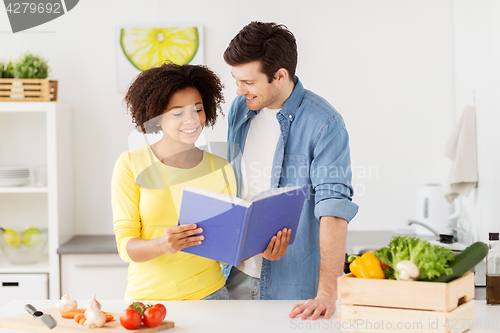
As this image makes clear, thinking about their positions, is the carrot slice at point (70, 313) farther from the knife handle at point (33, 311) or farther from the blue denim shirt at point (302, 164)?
the blue denim shirt at point (302, 164)

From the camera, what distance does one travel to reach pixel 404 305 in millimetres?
1086

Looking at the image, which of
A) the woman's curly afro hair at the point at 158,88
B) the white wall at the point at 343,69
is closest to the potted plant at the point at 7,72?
A: the white wall at the point at 343,69

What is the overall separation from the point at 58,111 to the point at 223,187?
1530mm

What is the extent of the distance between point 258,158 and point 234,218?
1.58 ft

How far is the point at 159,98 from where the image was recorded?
1.46m

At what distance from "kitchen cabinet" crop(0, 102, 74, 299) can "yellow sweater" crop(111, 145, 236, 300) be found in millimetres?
1338

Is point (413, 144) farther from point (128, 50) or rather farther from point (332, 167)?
point (128, 50)

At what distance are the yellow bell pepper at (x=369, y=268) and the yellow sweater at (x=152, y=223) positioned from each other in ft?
1.74

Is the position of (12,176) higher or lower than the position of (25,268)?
higher

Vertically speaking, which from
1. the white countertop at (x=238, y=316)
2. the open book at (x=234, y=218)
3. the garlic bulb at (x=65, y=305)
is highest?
the open book at (x=234, y=218)

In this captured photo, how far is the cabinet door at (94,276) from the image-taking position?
2.55m

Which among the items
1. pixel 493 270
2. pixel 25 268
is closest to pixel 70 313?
pixel 493 270

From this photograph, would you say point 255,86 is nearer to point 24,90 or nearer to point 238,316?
point 238,316

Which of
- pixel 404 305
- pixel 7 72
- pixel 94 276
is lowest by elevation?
pixel 94 276
